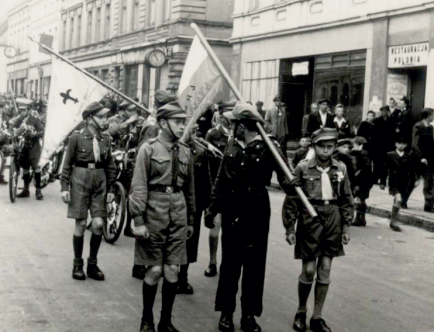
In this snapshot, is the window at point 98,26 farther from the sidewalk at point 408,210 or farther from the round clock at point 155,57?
the sidewalk at point 408,210

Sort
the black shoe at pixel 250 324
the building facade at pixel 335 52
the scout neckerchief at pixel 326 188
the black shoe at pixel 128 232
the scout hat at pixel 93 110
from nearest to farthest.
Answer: the black shoe at pixel 250 324, the scout neckerchief at pixel 326 188, the scout hat at pixel 93 110, the black shoe at pixel 128 232, the building facade at pixel 335 52

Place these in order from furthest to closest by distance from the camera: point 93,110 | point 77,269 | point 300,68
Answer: point 300,68
point 93,110
point 77,269

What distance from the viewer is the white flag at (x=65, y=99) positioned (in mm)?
8602

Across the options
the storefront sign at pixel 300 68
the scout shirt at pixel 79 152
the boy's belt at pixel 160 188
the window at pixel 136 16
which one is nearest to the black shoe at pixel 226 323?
the boy's belt at pixel 160 188

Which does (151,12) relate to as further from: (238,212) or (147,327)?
(147,327)

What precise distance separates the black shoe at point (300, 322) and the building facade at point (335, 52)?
1270 cm

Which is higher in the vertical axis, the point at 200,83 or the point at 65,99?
the point at 200,83

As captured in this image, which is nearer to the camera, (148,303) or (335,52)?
(148,303)

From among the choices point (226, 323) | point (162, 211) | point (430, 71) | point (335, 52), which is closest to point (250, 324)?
point (226, 323)

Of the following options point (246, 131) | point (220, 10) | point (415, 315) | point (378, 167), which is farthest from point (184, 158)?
point (220, 10)

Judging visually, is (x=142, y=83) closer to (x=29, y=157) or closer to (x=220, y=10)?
(x=220, y=10)

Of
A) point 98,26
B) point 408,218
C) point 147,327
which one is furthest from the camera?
point 98,26

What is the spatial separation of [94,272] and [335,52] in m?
15.8

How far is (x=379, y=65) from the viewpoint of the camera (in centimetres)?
1994
